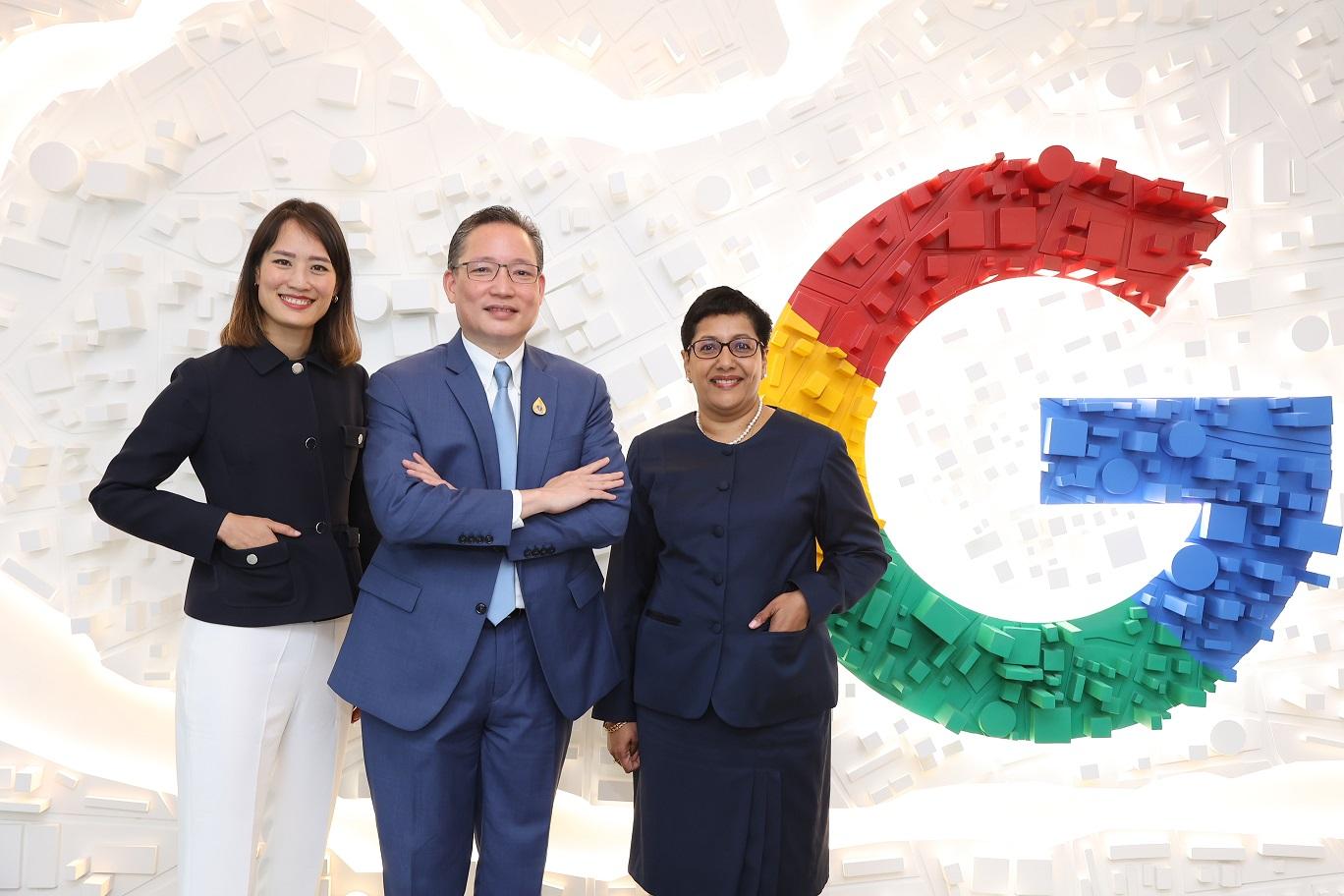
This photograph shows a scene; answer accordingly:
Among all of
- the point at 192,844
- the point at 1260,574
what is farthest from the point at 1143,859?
the point at 192,844

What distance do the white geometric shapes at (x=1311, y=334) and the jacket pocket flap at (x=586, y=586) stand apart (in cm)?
217

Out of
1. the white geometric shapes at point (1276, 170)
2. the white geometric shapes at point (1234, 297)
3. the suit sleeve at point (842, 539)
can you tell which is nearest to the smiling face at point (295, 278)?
the suit sleeve at point (842, 539)

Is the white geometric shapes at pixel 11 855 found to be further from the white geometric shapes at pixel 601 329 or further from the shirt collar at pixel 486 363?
the white geometric shapes at pixel 601 329

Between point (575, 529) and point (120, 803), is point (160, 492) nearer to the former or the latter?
point (575, 529)

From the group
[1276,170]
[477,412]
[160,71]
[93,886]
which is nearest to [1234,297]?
[1276,170]

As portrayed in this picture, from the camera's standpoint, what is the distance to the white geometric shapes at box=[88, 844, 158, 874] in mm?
2498

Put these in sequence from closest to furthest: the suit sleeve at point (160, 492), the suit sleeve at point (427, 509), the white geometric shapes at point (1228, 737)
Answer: the suit sleeve at point (427, 509) < the suit sleeve at point (160, 492) < the white geometric shapes at point (1228, 737)

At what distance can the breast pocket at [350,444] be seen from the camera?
1914mm

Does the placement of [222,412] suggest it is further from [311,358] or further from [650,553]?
[650,553]

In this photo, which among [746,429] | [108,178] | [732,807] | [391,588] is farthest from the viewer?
[108,178]

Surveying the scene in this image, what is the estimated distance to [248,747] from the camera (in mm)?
1795

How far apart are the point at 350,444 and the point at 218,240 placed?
39.9 inches

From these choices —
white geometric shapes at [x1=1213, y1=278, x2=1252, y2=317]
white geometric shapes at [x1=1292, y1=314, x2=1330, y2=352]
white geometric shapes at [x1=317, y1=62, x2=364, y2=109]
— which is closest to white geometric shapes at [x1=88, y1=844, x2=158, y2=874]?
white geometric shapes at [x1=317, y1=62, x2=364, y2=109]

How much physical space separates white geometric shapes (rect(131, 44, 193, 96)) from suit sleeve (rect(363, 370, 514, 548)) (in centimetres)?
154
